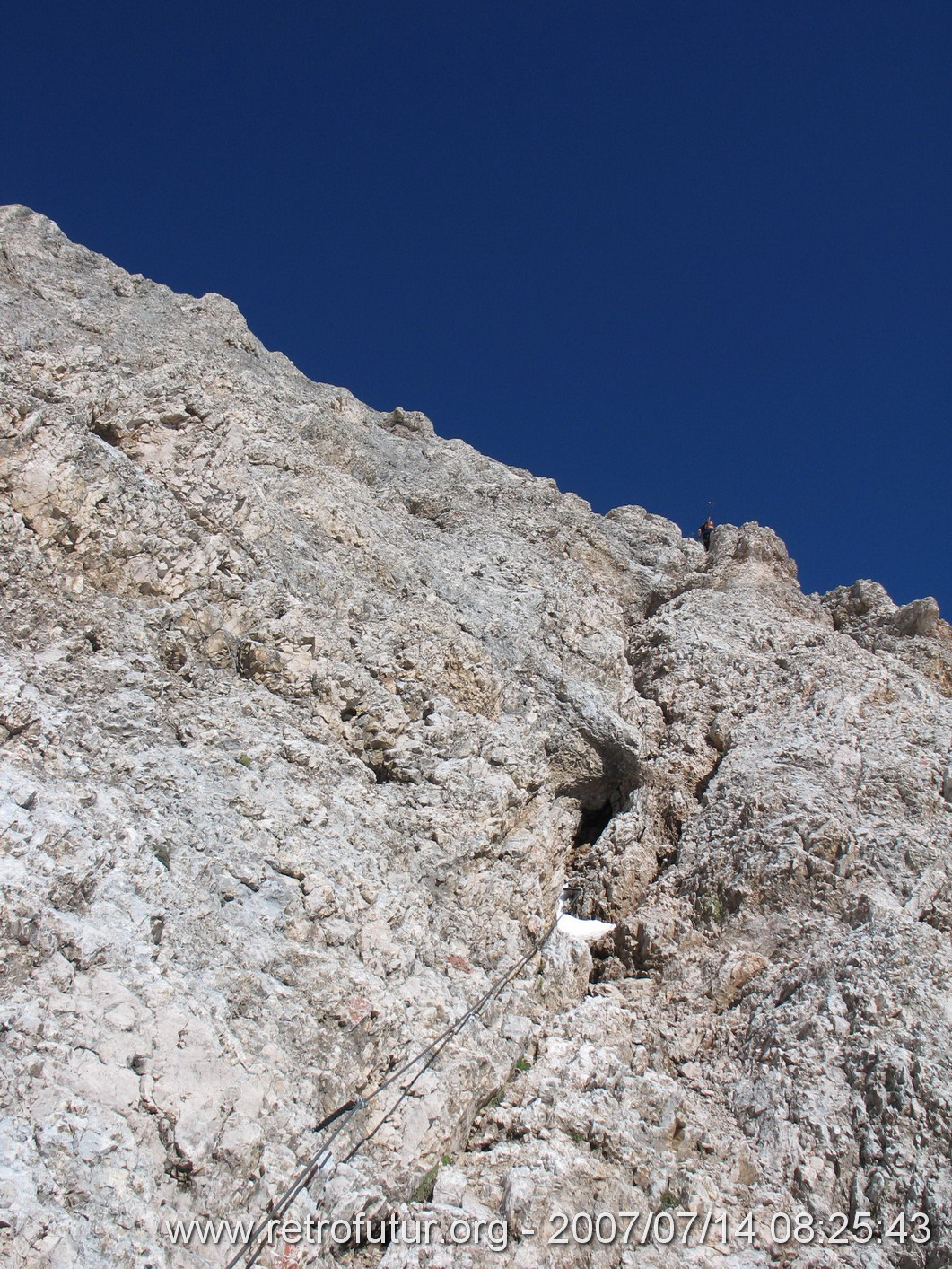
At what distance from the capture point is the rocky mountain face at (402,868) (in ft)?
26.4

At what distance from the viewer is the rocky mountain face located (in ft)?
26.4

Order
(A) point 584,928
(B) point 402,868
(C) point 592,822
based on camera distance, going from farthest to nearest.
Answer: (C) point 592,822 → (A) point 584,928 → (B) point 402,868

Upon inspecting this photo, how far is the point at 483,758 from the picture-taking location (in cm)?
1444

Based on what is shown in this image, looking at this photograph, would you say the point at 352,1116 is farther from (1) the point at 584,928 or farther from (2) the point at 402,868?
(1) the point at 584,928

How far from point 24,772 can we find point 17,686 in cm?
140

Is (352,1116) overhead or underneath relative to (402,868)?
underneath

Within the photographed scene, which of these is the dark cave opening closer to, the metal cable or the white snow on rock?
the white snow on rock

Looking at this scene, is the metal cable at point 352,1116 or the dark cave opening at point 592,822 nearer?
the metal cable at point 352,1116

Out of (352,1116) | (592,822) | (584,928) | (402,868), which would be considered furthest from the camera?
(592,822)

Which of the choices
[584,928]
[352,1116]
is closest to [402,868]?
[352,1116]

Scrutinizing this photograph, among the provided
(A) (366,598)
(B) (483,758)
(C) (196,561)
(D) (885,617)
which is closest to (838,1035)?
(B) (483,758)

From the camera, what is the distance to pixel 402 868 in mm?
12070

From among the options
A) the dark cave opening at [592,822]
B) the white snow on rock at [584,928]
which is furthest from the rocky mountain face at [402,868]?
the white snow on rock at [584,928]

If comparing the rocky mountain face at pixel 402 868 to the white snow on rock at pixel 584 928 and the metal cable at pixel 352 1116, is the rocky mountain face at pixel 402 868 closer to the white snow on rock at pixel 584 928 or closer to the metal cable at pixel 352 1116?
the metal cable at pixel 352 1116
